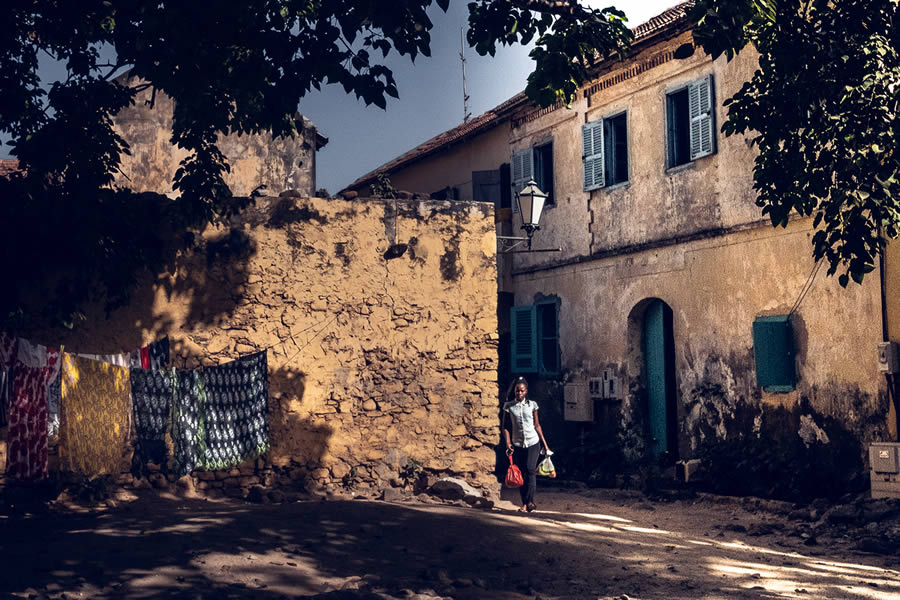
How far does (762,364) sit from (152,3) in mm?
8744

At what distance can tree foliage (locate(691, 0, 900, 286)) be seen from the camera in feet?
27.1

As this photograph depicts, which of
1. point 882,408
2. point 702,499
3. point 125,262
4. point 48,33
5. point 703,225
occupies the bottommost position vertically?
point 702,499

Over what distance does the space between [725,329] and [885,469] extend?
11.4 feet

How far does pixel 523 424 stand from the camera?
1130 centimetres

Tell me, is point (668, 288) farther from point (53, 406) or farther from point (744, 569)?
point (53, 406)

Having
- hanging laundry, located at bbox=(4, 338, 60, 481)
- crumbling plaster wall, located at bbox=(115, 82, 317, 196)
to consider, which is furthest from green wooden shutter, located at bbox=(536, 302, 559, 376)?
hanging laundry, located at bbox=(4, 338, 60, 481)

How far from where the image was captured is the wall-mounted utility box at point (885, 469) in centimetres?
1062

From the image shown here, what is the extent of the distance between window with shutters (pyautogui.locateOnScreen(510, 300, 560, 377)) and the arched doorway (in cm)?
208

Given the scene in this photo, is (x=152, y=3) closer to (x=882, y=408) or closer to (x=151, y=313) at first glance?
(x=151, y=313)

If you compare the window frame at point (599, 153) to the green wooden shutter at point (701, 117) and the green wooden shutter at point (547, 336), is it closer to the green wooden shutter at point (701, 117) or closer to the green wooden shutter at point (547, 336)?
the green wooden shutter at point (701, 117)

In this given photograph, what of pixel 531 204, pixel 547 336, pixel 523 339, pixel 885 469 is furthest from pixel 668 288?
pixel 885 469

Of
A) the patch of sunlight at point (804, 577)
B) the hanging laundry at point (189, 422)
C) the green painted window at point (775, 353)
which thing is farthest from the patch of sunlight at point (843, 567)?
the hanging laundry at point (189, 422)

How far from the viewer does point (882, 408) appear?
450 inches

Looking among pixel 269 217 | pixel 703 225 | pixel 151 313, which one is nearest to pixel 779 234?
pixel 703 225
